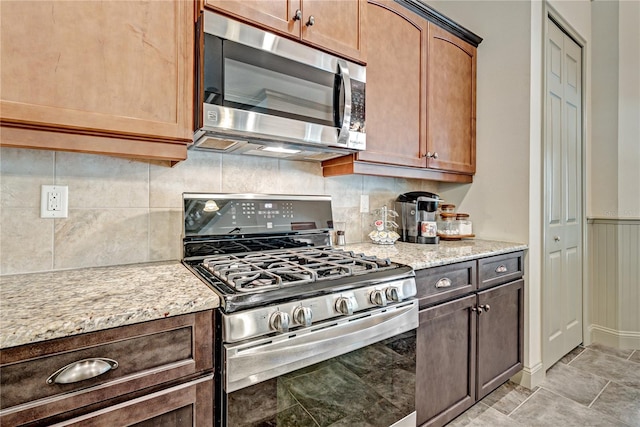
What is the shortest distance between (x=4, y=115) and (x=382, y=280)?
1.27 metres

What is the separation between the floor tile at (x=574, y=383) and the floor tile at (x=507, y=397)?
6.3 inches

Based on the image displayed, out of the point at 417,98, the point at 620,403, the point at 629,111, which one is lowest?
the point at 620,403

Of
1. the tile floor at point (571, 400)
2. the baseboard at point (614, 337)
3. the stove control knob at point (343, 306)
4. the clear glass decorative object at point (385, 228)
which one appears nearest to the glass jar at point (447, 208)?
the clear glass decorative object at point (385, 228)

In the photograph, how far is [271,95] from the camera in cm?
131

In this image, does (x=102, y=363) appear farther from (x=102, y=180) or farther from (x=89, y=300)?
(x=102, y=180)

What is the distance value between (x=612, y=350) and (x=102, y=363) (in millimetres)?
3389

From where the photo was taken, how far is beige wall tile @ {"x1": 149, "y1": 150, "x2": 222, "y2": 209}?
4.63ft

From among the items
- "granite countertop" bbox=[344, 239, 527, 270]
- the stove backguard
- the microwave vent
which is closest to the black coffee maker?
"granite countertop" bbox=[344, 239, 527, 270]

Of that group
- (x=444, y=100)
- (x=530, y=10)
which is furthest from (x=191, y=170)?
(x=530, y=10)

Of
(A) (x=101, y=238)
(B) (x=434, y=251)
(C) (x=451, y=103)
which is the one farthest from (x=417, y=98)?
(A) (x=101, y=238)

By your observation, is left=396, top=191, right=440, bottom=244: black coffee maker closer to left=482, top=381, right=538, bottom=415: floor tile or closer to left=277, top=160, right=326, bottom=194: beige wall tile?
left=277, top=160, right=326, bottom=194: beige wall tile

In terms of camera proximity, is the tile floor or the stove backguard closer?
the stove backguard

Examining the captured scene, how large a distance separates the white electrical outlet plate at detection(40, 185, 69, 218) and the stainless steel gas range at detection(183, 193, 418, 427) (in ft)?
1.38

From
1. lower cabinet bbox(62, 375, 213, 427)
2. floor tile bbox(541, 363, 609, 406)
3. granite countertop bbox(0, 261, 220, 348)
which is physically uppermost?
granite countertop bbox(0, 261, 220, 348)
